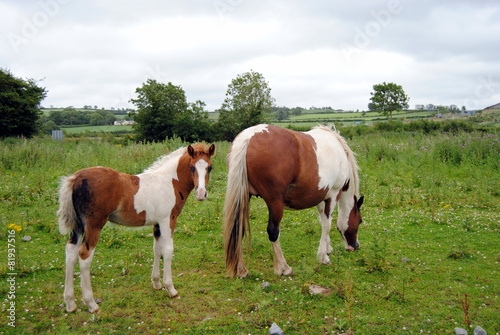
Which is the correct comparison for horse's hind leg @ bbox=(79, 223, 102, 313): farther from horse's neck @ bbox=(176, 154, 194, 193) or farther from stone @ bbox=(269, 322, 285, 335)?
stone @ bbox=(269, 322, 285, 335)

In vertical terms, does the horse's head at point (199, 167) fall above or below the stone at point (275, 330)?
above

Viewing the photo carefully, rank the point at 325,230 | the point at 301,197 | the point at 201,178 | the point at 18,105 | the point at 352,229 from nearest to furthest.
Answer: the point at 201,178, the point at 301,197, the point at 325,230, the point at 352,229, the point at 18,105

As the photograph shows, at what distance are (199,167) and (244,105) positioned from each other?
46669mm

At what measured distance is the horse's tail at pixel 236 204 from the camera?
5438mm

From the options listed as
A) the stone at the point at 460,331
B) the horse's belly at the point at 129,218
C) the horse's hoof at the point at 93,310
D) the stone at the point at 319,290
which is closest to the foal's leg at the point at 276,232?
the stone at the point at 319,290

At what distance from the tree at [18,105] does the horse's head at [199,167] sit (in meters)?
29.7

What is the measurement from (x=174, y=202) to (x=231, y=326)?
193 centimetres

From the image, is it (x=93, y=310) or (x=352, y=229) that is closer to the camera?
(x=93, y=310)

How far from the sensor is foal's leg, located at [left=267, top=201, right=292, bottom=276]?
18.2 ft

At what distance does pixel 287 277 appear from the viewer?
224 inches

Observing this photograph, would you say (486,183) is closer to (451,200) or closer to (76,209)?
(451,200)

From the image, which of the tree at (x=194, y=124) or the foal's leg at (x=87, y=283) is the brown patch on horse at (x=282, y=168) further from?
the tree at (x=194, y=124)

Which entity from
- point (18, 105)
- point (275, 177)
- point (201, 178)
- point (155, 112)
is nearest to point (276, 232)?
point (275, 177)

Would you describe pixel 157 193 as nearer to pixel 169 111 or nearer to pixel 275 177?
pixel 275 177
